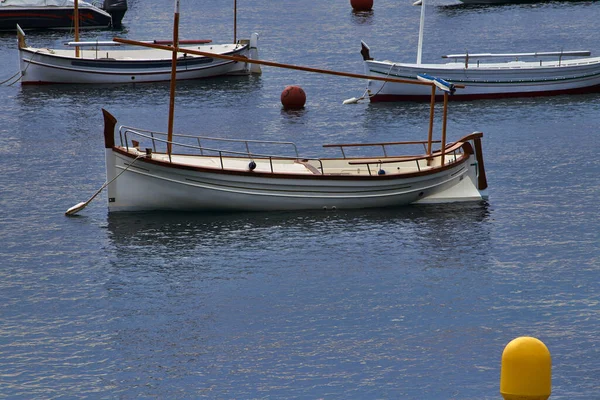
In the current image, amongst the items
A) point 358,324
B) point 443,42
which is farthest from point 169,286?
point 443,42

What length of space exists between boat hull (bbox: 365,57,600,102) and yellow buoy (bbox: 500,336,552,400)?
52893 millimetres

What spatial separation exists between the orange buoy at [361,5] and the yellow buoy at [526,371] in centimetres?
10195

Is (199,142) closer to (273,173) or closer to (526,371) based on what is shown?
(273,173)

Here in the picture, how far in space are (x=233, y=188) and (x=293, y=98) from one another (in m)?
23.3

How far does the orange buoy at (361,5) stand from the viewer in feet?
369

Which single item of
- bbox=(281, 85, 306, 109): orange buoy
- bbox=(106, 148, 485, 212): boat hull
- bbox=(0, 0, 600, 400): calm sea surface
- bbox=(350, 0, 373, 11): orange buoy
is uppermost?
bbox=(350, 0, 373, 11): orange buoy

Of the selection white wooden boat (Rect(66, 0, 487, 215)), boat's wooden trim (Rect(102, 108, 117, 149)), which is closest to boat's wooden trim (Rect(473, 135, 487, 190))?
white wooden boat (Rect(66, 0, 487, 215))

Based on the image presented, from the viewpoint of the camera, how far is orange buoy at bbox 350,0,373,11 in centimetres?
11246

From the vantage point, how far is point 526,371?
43.1 ft

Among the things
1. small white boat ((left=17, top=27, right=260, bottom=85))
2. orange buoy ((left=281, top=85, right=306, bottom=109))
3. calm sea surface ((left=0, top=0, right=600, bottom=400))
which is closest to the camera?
calm sea surface ((left=0, top=0, right=600, bottom=400))

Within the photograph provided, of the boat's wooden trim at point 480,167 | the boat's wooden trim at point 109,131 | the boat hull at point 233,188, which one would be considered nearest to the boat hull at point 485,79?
the boat's wooden trim at point 480,167

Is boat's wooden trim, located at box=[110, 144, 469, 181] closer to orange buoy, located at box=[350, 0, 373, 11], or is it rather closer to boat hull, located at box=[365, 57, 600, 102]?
boat hull, located at box=[365, 57, 600, 102]

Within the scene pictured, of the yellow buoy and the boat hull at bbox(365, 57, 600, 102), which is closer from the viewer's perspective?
the yellow buoy

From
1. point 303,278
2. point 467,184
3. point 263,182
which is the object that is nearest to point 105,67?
point 263,182
